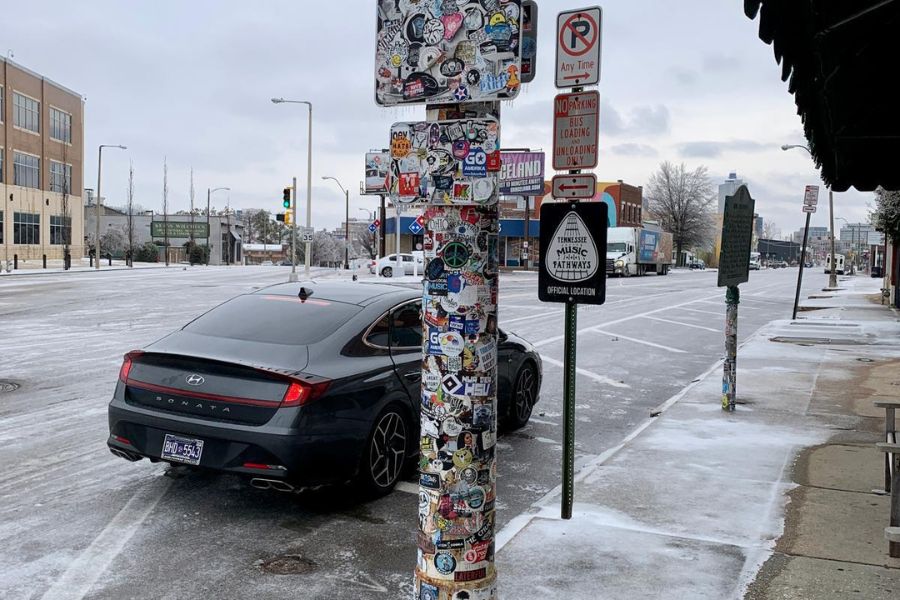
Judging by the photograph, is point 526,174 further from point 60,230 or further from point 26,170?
point 26,170

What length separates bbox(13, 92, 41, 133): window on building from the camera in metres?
56.7

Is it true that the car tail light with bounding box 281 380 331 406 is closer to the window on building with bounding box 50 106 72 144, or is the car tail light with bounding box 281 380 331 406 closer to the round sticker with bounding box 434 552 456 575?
the round sticker with bounding box 434 552 456 575

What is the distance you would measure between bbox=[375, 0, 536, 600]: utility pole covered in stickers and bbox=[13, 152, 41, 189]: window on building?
61.5 meters

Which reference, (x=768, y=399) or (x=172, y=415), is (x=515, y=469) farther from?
(x=768, y=399)

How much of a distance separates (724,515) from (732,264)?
4.19 meters

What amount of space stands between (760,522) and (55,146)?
2641 inches

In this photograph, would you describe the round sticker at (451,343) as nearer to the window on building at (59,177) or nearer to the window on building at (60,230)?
the window on building at (59,177)

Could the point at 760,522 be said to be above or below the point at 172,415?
below

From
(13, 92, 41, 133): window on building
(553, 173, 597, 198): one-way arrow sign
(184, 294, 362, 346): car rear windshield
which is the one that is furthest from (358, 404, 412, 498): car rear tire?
(13, 92, 41, 133): window on building

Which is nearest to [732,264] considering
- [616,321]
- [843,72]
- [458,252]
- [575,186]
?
[843,72]

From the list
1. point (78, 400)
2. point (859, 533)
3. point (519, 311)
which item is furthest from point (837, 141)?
point (519, 311)

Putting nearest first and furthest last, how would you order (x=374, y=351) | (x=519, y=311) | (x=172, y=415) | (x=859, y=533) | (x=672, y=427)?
(x=859, y=533) → (x=172, y=415) → (x=374, y=351) → (x=672, y=427) → (x=519, y=311)

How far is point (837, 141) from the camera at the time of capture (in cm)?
866

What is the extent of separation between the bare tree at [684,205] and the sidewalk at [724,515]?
10292cm
